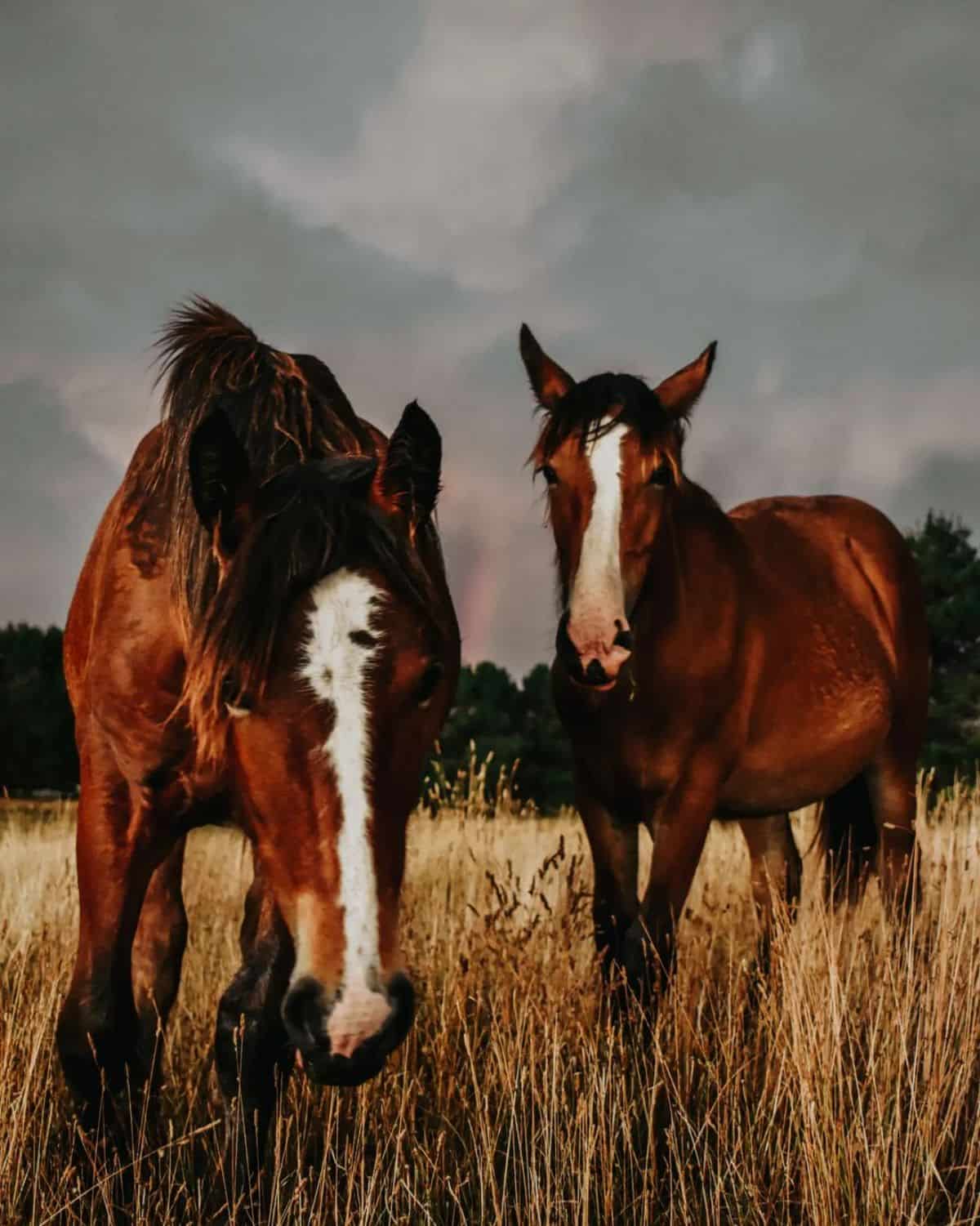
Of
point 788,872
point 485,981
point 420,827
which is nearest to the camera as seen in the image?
point 485,981

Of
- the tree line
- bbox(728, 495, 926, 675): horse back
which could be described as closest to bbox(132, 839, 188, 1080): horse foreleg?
bbox(728, 495, 926, 675): horse back

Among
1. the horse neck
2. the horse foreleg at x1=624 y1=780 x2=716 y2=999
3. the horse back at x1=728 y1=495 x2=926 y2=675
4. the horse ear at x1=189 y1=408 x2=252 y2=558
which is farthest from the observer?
the horse back at x1=728 y1=495 x2=926 y2=675

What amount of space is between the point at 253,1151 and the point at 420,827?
29.1ft

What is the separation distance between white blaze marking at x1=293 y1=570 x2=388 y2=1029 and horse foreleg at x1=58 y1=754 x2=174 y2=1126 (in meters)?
1.23

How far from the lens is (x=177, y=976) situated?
13.7ft

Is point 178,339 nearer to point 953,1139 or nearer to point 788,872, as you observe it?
point 953,1139

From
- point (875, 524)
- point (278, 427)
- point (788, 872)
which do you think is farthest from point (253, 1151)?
point (875, 524)

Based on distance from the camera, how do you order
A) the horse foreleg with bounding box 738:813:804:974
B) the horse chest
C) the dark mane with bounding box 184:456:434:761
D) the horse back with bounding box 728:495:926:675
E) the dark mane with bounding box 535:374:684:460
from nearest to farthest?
the dark mane with bounding box 184:456:434:761
the dark mane with bounding box 535:374:684:460
the horse chest
the horse back with bounding box 728:495:926:675
the horse foreleg with bounding box 738:813:804:974

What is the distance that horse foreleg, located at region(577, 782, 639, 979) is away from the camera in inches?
187

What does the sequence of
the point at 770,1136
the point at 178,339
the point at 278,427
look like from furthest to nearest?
the point at 178,339, the point at 770,1136, the point at 278,427

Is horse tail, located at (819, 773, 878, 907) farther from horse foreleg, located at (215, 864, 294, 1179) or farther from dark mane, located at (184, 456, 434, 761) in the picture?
dark mane, located at (184, 456, 434, 761)

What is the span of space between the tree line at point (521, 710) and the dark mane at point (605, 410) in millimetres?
11147

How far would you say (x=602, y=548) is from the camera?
4223mm

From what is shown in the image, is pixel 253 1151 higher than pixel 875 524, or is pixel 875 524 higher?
pixel 875 524
